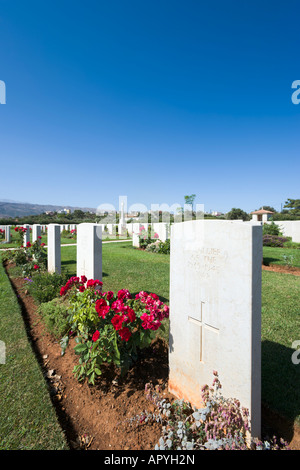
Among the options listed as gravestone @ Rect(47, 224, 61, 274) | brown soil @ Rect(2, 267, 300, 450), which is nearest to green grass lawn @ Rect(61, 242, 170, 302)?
gravestone @ Rect(47, 224, 61, 274)

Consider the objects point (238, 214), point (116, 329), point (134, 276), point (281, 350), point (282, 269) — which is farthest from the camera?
point (238, 214)

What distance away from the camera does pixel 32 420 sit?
1990 mm

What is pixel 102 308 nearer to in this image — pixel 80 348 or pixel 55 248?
pixel 80 348

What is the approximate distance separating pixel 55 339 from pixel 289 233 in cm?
1807

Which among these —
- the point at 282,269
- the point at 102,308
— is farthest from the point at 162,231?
the point at 102,308

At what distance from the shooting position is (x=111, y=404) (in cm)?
221

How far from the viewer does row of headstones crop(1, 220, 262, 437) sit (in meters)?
1.74

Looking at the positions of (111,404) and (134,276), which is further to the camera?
(134,276)

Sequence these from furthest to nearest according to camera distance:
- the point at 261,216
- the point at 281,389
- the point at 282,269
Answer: the point at 261,216
the point at 282,269
the point at 281,389

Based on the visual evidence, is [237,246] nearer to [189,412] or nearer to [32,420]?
[189,412]

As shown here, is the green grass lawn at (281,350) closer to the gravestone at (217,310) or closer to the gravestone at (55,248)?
the gravestone at (217,310)

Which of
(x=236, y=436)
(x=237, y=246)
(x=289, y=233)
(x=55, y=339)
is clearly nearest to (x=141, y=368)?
(x=236, y=436)

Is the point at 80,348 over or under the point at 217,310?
under

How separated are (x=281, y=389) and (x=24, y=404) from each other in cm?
246
